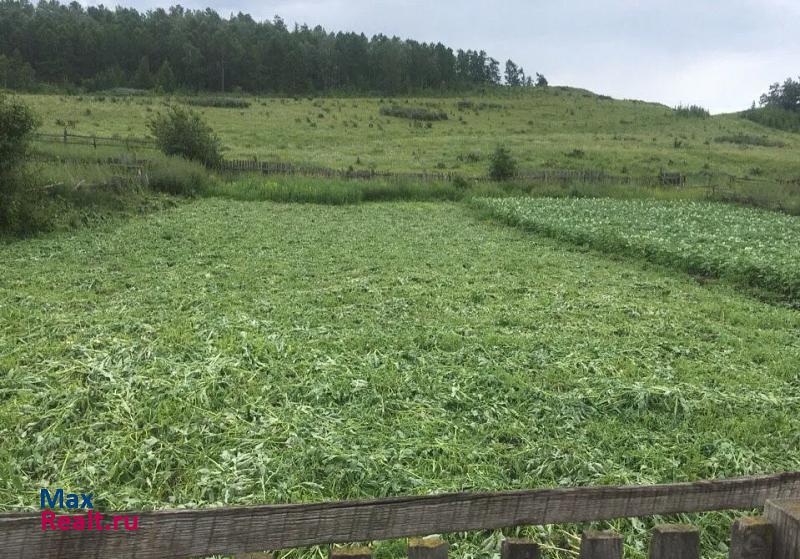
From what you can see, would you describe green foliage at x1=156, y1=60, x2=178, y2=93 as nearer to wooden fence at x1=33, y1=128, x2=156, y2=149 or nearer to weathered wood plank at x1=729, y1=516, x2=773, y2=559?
wooden fence at x1=33, y1=128, x2=156, y2=149

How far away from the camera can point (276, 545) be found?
5.07 feet

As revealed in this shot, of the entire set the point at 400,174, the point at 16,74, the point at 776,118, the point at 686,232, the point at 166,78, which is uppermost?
the point at 776,118

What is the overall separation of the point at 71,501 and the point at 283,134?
3511 centimetres

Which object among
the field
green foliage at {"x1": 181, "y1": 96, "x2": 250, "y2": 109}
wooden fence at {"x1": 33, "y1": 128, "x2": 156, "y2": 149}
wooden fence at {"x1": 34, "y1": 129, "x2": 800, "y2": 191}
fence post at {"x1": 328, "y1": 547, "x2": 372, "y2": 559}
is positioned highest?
green foliage at {"x1": 181, "y1": 96, "x2": 250, "y2": 109}

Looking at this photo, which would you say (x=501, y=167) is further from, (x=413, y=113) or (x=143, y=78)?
(x=143, y=78)

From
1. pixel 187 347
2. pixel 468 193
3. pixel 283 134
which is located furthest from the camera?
pixel 283 134

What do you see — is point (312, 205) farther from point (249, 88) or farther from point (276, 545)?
point (249, 88)

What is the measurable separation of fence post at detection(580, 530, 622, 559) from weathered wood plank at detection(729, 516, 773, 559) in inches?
12.6

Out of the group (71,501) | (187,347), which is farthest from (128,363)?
(71,501)

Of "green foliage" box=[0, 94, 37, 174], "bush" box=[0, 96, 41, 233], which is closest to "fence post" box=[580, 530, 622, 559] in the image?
"bush" box=[0, 96, 41, 233]

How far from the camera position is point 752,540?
1546mm

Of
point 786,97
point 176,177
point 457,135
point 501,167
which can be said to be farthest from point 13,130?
point 786,97

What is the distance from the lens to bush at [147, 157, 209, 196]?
17.5 meters

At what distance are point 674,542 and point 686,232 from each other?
13.1 metres
